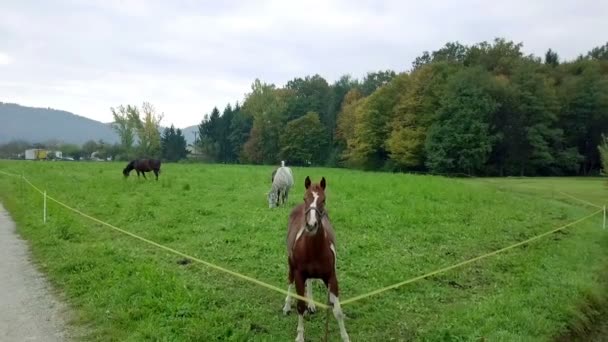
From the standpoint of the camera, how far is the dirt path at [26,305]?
6.03m

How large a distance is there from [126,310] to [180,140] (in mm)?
92916

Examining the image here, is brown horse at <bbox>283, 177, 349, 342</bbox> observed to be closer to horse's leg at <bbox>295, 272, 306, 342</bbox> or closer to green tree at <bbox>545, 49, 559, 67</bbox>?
horse's leg at <bbox>295, 272, 306, 342</bbox>

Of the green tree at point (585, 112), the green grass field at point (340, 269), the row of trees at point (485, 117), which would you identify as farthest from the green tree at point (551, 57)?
the green grass field at point (340, 269)

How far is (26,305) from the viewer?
7.04m

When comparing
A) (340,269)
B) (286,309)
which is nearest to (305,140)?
(340,269)

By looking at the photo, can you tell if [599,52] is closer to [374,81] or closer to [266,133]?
[374,81]

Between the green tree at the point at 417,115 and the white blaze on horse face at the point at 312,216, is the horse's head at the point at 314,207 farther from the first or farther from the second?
the green tree at the point at 417,115

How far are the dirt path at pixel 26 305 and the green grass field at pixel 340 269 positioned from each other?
28 cm

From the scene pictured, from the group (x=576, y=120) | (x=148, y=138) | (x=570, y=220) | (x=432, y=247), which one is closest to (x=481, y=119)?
(x=576, y=120)

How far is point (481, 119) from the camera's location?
162ft

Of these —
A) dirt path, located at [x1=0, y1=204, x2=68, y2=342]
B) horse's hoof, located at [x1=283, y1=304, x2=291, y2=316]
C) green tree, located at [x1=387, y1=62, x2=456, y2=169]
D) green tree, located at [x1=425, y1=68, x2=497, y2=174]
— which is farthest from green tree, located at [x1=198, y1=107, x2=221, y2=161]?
horse's hoof, located at [x1=283, y1=304, x2=291, y2=316]

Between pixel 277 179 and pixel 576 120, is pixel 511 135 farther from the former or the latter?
pixel 277 179

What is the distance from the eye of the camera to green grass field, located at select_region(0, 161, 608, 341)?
20.9ft

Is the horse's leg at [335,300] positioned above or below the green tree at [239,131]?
below
